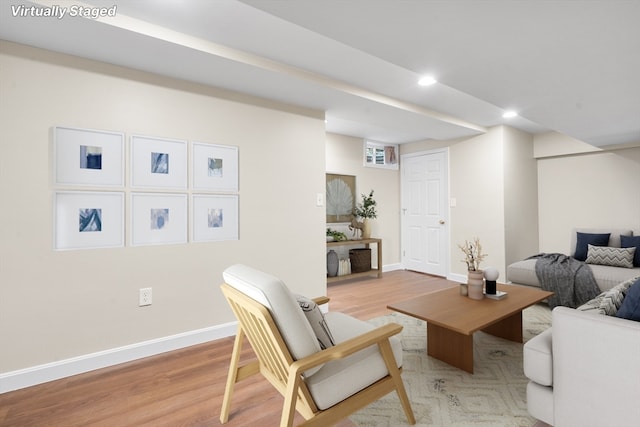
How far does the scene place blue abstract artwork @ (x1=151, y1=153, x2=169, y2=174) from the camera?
8.14ft

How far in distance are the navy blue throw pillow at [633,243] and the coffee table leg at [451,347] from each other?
Result: 279cm

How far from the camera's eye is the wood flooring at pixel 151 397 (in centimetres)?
171

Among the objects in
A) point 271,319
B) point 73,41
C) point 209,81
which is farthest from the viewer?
point 209,81

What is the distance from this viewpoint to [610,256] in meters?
3.56

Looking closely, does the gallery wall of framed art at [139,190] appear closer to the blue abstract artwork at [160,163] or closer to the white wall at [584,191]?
Result: the blue abstract artwork at [160,163]

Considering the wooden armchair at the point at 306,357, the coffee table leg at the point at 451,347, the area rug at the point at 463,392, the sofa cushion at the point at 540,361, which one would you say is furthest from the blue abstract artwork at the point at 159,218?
the sofa cushion at the point at 540,361

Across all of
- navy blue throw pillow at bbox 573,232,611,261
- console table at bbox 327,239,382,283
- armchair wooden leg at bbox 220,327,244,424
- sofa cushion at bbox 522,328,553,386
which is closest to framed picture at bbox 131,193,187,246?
armchair wooden leg at bbox 220,327,244,424

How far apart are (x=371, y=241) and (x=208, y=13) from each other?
12.5ft

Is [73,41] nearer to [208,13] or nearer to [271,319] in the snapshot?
[208,13]

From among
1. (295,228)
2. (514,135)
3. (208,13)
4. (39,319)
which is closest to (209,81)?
(208,13)

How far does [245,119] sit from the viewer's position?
9.64 feet

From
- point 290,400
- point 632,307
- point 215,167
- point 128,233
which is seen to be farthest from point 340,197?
point 290,400

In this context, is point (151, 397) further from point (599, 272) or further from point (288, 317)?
point (599, 272)

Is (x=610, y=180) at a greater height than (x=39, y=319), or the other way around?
(x=610, y=180)
